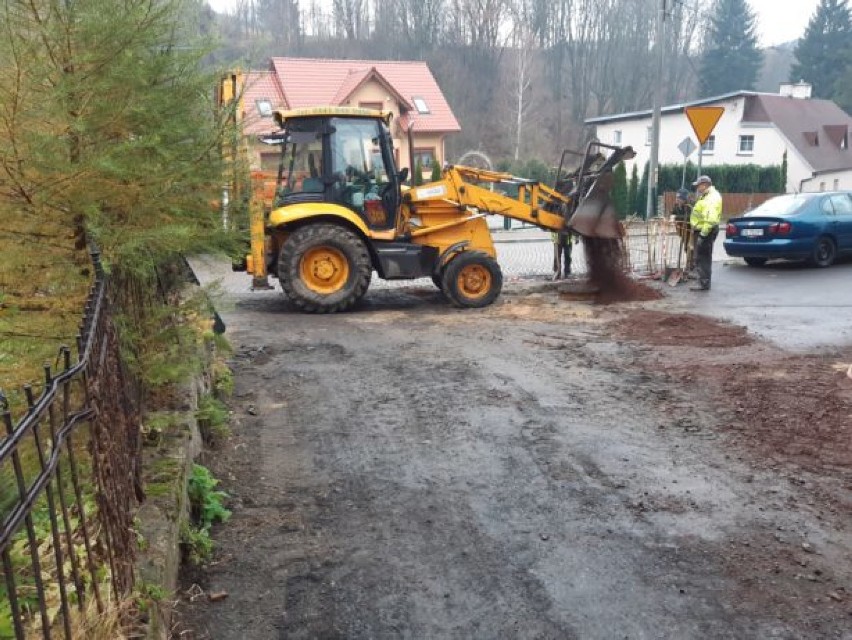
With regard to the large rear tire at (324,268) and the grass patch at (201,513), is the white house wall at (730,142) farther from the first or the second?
the grass patch at (201,513)

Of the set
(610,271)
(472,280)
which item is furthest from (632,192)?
(472,280)

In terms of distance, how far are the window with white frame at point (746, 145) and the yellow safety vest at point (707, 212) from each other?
1223 inches

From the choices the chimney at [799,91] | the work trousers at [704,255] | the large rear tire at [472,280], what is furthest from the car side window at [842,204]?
the chimney at [799,91]

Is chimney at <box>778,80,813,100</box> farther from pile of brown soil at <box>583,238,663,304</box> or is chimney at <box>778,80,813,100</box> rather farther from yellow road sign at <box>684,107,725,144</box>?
pile of brown soil at <box>583,238,663,304</box>

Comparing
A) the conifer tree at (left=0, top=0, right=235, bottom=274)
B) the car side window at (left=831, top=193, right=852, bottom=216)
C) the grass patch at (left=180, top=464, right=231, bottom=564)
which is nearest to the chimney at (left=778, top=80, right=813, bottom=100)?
the car side window at (left=831, top=193, right=852, bottom=216)

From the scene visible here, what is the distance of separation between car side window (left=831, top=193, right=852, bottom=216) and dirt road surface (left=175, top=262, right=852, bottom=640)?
8398 mm

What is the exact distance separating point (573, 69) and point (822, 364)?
197 feet

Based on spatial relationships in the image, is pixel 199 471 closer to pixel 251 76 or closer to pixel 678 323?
pixel 251 76

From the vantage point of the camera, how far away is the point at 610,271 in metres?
12.4

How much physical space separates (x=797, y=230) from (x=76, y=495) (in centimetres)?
1498

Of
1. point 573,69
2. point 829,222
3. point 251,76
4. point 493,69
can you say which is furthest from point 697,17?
point 251,76

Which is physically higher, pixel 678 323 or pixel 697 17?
pixel 697 17

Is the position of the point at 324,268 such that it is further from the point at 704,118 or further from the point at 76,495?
the point at 76,495

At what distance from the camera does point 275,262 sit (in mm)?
11391
